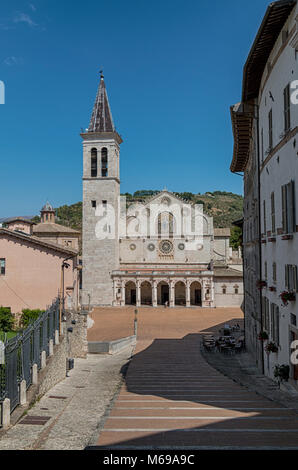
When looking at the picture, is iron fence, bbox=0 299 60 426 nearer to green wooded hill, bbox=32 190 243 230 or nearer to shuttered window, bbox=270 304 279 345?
shuttered window, bbox=270 304 279 345

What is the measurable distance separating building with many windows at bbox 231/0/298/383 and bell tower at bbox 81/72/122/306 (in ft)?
121

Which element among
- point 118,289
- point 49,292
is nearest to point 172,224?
point 118,289

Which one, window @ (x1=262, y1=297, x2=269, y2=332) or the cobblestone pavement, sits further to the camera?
window @ (x1=262, y1=297, x2=269, y2=332)

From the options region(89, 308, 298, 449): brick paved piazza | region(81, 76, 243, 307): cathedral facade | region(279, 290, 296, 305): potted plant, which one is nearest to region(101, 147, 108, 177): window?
region(81, 76, 243, 307): cathedral facade

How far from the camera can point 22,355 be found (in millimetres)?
12977

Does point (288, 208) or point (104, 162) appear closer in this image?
point (288, 208)

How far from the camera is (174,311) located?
50.3 meters

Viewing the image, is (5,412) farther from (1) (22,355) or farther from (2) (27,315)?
(2) (27,315)

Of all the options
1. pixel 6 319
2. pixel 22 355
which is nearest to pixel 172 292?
pixel 6 319

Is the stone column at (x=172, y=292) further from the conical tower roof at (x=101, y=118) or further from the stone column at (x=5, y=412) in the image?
the stone column at (x=5, y=412)

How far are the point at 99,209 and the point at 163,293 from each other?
49.1ft

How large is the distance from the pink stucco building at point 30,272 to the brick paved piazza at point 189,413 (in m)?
8.91

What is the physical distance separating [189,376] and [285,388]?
4623 millimetres

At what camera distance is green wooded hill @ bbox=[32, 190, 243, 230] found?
383 ft
